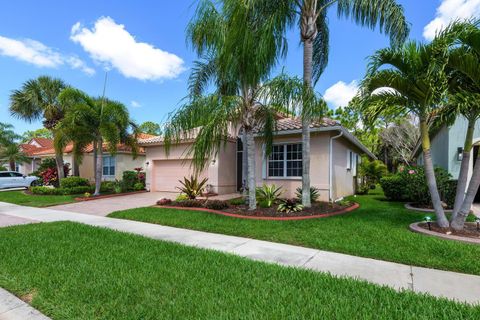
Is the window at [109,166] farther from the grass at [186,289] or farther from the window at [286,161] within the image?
the grass at [186,289]

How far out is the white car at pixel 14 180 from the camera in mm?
21031

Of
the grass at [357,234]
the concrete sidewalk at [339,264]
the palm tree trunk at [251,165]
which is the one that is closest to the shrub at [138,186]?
the grass at [357,234]

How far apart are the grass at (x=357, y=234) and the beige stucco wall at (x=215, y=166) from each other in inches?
191

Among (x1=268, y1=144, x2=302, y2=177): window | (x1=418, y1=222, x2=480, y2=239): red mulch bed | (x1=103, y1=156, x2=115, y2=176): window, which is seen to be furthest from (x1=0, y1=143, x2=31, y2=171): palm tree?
(x1=418, y1=222, x2=480, y2=239): red mulch bed

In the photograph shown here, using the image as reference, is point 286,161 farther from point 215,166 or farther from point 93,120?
point 93,120

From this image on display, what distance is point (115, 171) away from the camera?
827 inches

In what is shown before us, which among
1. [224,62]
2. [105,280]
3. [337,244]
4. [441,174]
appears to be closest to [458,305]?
[337,244]

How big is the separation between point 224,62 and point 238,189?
855 centimetres

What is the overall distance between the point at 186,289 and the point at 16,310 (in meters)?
1.99

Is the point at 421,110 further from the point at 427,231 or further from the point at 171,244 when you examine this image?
the point at 171,244

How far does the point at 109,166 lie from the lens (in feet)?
70.4

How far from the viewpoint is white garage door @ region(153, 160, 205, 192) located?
16.1 m

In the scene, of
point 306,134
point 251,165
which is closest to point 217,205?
point 251,165

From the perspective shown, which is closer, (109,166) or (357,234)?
(357,234)
